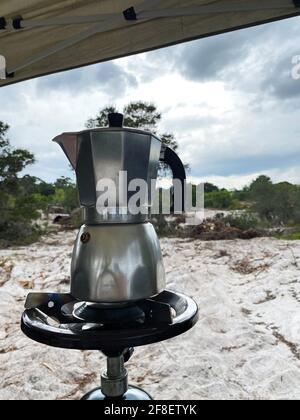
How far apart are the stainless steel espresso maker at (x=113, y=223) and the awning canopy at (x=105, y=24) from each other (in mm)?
523

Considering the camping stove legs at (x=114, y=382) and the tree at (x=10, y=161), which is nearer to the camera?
the camping stove legs at (x=114, y=382)

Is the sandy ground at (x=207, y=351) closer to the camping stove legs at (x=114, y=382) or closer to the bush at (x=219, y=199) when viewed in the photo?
the camping stove legs at (x=114, y=382)

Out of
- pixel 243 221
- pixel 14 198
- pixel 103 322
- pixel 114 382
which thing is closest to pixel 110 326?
pixel 103 322

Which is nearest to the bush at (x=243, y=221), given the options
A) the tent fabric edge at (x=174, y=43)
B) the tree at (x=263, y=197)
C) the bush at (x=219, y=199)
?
the tree at (x=263, y=197)

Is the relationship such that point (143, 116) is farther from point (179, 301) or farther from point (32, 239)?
point (179, 301)

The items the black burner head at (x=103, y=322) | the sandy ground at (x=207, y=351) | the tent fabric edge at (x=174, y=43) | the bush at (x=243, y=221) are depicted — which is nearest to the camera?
the black burner head at (x=103, y=322)

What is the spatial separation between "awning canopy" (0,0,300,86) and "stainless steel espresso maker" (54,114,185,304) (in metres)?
0.52

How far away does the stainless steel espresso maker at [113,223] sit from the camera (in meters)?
0.56

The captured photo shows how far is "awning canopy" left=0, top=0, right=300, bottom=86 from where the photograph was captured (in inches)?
35.9

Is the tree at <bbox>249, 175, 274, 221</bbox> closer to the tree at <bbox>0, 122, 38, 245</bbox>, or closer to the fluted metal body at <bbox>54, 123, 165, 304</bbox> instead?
the tree at <bbox>0, 122, 38, 245</bbox>

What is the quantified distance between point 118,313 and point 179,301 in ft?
0.49

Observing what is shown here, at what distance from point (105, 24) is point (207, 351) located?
1.38m

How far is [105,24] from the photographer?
101cm

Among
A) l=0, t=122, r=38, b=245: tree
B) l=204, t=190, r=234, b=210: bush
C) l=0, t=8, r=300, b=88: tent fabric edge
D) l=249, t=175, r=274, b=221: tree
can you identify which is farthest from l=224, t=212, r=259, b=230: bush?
l=0, t=8, r=300, b=88: tent fabric edge
